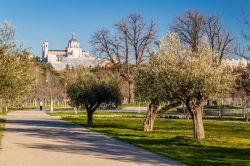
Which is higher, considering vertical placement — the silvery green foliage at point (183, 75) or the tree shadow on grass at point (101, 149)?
the silvery green foliage at point (183, 75)

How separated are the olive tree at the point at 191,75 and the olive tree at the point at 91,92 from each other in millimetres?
13436

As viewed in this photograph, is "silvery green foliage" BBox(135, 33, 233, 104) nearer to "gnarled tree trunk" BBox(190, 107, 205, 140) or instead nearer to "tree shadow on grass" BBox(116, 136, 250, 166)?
"gnarled tree trunk" BBox(190, 107, 205, 140)

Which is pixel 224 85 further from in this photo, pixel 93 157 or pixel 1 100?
pixel 1 100

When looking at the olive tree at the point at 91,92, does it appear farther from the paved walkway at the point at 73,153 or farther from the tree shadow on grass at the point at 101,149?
the paved walkway at the point at 73,153

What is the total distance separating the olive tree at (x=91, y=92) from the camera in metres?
39.1

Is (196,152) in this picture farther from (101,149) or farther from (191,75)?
(191,75)

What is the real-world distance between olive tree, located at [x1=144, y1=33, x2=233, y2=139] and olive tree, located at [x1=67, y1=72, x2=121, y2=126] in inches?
529

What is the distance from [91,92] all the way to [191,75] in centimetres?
1581

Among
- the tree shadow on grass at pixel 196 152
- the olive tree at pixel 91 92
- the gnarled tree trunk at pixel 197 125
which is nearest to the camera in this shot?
the tree shadow on grass at pixel 196 152

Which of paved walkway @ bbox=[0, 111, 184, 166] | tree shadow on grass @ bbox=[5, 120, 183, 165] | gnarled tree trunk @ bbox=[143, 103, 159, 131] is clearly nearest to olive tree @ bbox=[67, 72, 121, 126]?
gnarled tree trunk @ bbox=[143, 103, 159, 131]

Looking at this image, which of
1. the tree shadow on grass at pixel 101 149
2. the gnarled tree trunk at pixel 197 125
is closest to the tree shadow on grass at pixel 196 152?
the tree shadow on grass at pixel 101 149

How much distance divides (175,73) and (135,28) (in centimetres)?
5546

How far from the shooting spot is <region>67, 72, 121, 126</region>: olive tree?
128 feet

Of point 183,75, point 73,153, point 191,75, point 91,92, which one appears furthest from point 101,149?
point 91,92
